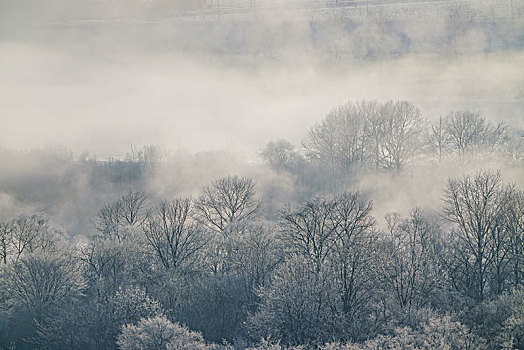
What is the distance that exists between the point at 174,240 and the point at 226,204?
328 inches

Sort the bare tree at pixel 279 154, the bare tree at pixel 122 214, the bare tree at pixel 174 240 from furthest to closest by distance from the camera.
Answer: the bare tree at pixel 279 154 → the bare tree at pixel 122 214 → the bare tree at pixel 174 240

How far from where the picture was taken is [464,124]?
56.1 metres

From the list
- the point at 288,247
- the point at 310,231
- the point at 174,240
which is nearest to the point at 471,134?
the point at 310,231

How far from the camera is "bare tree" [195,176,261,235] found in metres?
47.3

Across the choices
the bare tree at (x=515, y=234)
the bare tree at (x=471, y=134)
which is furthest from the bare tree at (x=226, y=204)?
the bare tree at (x=471, y=134)

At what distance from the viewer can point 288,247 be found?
3747 centimetres

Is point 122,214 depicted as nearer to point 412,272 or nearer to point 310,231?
point 310,231

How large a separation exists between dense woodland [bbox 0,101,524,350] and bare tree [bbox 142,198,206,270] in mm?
171

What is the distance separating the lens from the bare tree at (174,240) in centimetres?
3919

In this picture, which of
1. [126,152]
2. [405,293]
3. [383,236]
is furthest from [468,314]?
[126,152]

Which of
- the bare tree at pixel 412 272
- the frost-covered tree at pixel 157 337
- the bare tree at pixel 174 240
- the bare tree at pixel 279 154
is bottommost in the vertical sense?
the frost-covered tree at pixel 157 337

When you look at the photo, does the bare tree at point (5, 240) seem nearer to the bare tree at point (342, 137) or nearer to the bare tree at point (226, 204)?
the bare tree at point (226, 204)

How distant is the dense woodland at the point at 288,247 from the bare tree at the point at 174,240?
0.56ft

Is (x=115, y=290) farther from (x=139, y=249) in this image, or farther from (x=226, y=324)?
(x=226, y=324)
